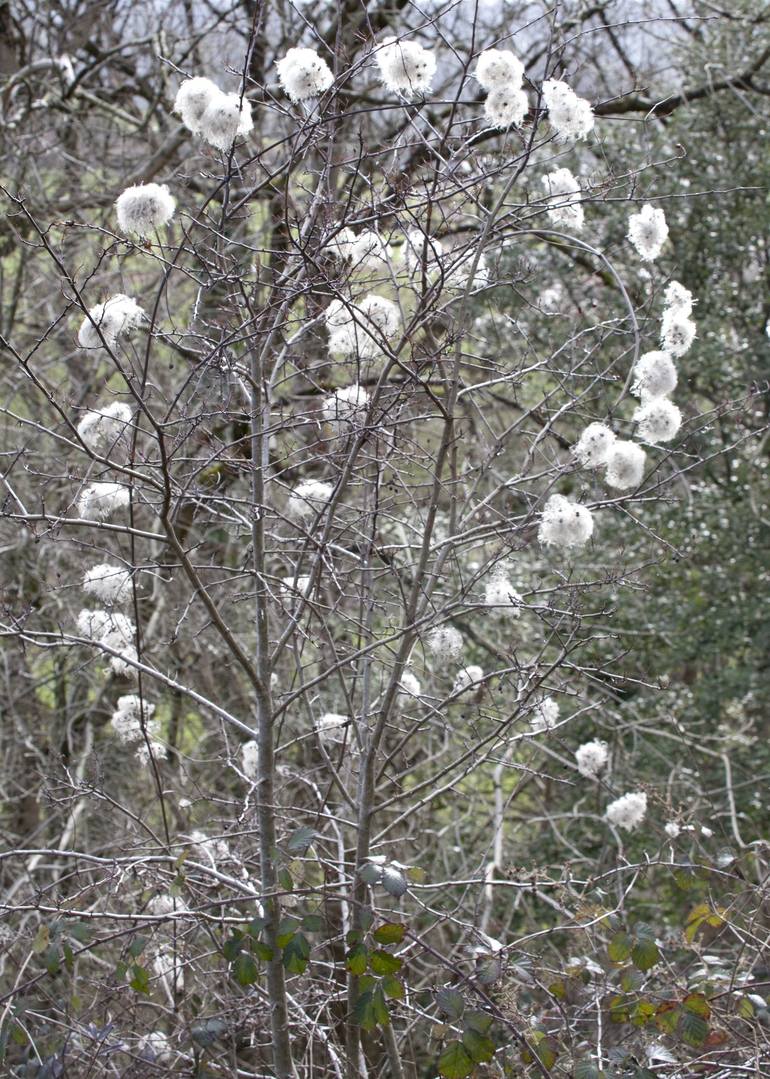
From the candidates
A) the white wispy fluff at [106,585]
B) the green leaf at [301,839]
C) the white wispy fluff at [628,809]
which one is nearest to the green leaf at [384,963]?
the green leaf at [301,839]

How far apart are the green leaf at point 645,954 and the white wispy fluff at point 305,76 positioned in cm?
163

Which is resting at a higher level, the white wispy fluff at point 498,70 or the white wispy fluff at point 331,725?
the white wispy fluff at point 498,70

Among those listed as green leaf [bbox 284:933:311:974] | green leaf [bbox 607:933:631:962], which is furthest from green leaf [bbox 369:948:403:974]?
green leaf [bbox 607:933:631:962]

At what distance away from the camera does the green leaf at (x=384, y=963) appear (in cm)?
205

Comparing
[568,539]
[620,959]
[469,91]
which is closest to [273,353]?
[568,539]

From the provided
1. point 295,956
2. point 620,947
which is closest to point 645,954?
point 620,947

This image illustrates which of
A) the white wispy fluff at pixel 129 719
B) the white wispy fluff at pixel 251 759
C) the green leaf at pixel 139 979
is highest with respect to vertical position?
the white wispy fluff at pixel 129 719

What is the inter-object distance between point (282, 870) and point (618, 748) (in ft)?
9.46

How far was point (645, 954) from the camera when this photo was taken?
218 cm

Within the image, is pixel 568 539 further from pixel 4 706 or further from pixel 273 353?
pixel 4 706

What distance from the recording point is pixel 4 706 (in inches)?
195

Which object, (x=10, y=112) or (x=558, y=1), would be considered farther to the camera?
(x=10, y=112)

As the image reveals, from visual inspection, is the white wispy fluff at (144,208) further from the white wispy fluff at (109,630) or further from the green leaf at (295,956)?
the green leaf at (295,956)

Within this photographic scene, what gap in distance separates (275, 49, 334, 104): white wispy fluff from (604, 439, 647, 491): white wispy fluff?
847 mm
